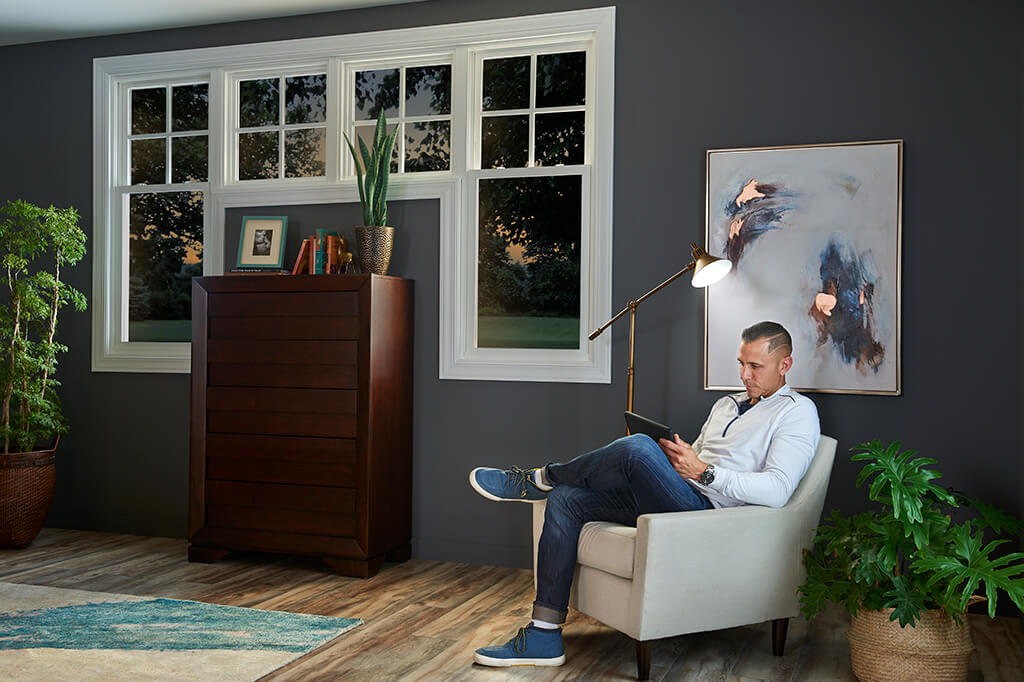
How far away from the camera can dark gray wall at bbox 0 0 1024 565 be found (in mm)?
3652

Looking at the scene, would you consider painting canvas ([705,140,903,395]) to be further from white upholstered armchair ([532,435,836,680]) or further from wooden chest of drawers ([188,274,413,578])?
wooden chest of drawers ([188,274,413,578])

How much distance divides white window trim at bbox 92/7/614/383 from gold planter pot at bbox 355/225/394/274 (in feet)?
0.97

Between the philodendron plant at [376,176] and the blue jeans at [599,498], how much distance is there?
67.1 inches

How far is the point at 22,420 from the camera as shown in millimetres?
4559

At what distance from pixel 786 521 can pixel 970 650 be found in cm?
64

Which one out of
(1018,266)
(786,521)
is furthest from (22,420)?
(1018,266)

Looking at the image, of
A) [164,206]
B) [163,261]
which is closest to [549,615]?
[163,261]

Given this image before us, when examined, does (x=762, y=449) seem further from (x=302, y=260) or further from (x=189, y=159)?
(x=189, y=159)

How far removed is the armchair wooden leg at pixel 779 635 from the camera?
3.10 meters

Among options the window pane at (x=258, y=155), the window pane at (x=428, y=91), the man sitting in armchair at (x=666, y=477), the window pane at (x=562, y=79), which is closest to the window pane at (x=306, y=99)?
the window pane at (x=258, y=155)

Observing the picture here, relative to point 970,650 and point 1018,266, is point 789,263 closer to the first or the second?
point 1018,266

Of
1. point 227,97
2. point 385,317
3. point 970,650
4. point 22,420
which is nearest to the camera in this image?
point 970,650

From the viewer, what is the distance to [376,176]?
4.35m

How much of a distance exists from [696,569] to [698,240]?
64.7 inches
